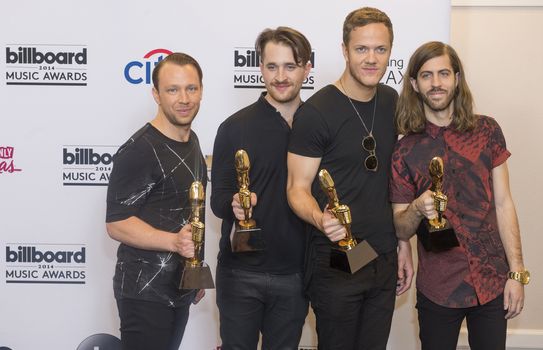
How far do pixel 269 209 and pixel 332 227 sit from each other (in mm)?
404

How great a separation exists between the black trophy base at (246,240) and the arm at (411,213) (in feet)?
1.69

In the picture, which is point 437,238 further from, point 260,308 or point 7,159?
point 7,159

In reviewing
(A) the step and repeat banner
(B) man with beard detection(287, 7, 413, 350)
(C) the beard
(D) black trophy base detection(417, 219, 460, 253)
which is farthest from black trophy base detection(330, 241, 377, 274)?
(A) the step and repeat banner

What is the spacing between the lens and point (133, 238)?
2.36m

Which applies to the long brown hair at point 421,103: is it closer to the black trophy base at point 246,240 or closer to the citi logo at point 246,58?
the black trophy base at point 246,240

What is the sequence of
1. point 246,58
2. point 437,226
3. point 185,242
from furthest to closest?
point 246,58 < point 437,226 < point 185,242

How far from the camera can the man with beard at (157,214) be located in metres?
2.37

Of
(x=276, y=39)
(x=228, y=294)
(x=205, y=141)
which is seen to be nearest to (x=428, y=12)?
(x=276, y=39)

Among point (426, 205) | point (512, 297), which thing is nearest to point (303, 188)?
point (426, 205)

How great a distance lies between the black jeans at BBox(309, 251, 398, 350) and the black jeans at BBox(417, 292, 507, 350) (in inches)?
6.0

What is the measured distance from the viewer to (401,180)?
2.56 metres

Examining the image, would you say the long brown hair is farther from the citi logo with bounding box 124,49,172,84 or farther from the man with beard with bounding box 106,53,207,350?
the citi logo with bounding box 124,49,172,84

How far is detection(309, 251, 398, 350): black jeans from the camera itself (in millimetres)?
2506

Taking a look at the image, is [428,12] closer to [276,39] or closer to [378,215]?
[276,39]
